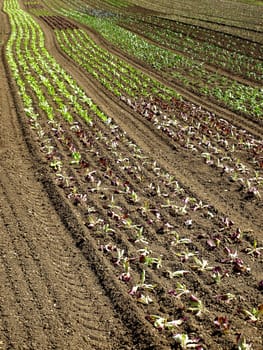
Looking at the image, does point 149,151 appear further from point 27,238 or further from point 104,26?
point 104,26

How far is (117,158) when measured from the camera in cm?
955

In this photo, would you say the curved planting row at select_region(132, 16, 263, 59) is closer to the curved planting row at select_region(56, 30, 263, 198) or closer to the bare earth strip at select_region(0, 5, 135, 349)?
the curved planting row at select_region(56, 30, 263, 198)

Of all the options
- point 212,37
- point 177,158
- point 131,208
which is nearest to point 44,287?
point 131,208

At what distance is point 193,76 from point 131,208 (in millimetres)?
11656

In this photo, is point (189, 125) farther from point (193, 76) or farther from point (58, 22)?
point (58, 22)

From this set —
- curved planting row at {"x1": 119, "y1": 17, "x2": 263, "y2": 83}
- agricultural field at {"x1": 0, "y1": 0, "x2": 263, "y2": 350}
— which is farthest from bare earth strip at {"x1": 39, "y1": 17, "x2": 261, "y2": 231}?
curved planting row at {"x1": 119, "y1": 17, "x2": 263, "y2": 83}

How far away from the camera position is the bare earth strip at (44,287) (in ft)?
15.9

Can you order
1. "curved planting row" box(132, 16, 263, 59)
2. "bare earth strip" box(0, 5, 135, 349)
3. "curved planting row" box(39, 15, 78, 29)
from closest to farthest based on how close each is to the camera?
1. "bare earth strip" box(0, 5, 135, 349)
2. "curved planting row" box(132, 16, 263, 59)
3. "curved planting row" box(39, 15, 78, 29)

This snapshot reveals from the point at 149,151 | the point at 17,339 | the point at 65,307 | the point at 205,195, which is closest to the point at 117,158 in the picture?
the point at 149,151

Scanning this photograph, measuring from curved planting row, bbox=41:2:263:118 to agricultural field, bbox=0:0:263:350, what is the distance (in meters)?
0.12

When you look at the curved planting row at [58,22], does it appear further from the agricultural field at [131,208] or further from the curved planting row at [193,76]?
the agricultural field at [131,208]

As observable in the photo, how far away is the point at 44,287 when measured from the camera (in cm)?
556

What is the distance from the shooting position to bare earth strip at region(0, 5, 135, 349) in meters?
4.83

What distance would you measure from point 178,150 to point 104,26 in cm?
2441
